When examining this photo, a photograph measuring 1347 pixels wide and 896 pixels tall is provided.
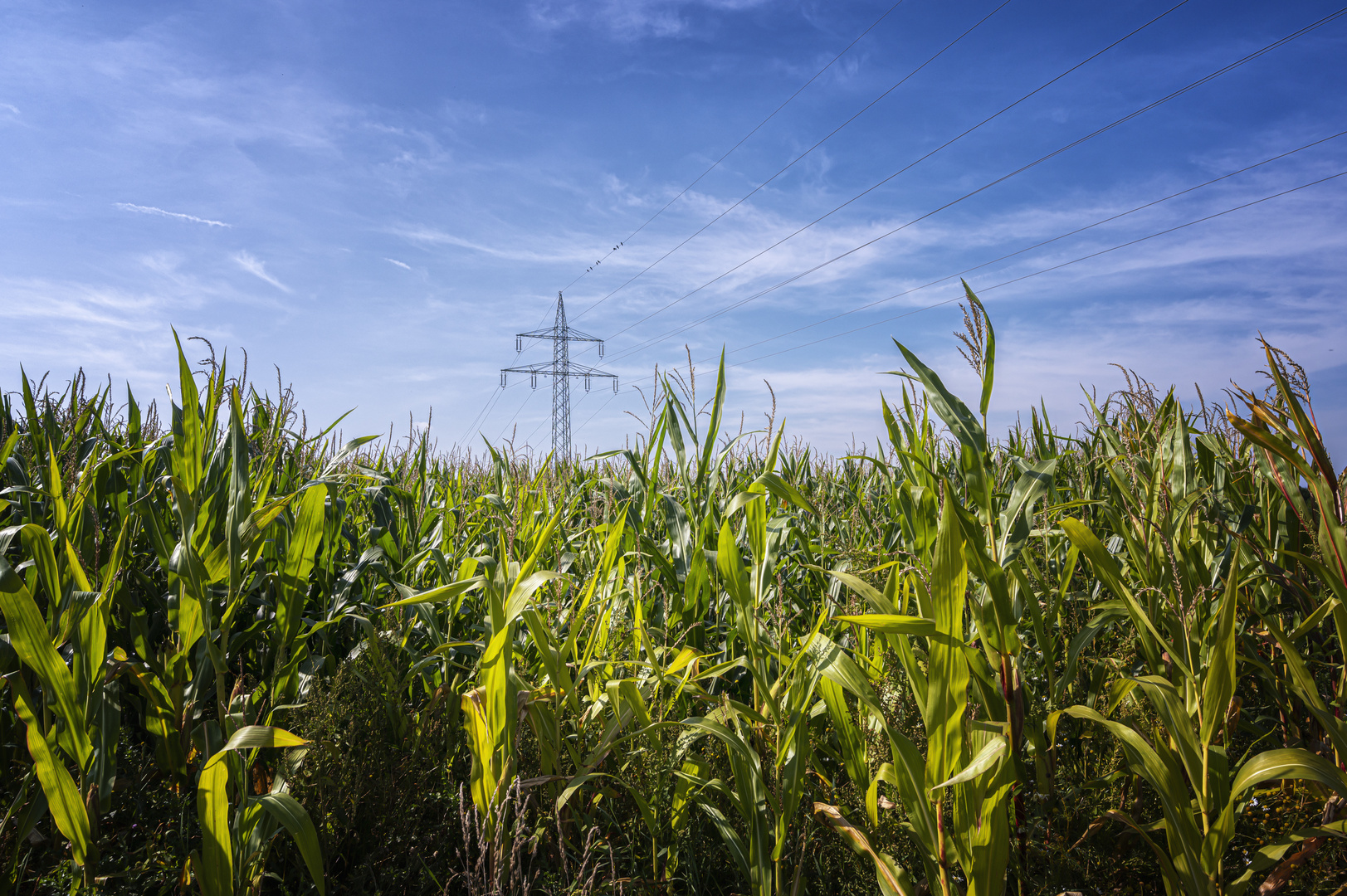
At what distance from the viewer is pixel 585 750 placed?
1.75 metres

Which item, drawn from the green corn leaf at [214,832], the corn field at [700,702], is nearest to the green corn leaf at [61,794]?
the corn field at [700,702]

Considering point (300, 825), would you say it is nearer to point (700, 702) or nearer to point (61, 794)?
point (61, 794)

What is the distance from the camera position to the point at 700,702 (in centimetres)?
185

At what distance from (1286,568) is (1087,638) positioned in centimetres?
96

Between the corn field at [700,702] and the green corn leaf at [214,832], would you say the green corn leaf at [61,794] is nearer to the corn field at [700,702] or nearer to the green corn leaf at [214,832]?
the corn field at [700,702]

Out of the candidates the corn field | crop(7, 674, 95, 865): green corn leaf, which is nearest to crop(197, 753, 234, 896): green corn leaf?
the corn field

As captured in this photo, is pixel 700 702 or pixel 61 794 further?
pixel 700 702

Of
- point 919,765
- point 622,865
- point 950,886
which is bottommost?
point 622,865

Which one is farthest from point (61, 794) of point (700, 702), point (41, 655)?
point (700, 702)

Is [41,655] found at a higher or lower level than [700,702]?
higher

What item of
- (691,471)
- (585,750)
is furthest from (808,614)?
(585,750)

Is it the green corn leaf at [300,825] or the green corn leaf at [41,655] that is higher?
the green corn leaf at [41,655]

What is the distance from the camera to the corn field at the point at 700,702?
123 centimetres

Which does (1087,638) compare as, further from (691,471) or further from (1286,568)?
(691,471)
